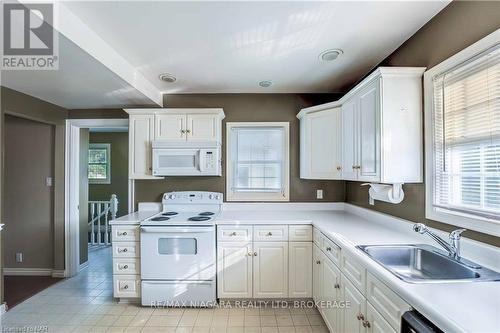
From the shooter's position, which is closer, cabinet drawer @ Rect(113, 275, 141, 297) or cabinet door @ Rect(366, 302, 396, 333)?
cabinet door @ Rect(366, 302, 396, 333)

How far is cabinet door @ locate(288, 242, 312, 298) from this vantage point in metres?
2.57

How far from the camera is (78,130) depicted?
3.53 m

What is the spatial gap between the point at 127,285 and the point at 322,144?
2.59m

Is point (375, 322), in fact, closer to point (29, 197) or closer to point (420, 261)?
point (420, 261)

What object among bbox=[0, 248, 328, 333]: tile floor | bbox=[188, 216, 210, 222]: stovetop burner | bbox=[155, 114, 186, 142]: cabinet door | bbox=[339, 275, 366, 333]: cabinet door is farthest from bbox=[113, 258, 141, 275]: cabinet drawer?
bbox=[339, 275, 366, 333]: cabinet door

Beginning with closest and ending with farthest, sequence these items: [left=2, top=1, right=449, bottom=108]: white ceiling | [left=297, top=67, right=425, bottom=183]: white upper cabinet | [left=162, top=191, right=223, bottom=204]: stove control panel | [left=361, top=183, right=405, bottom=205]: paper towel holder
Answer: [left=2, top=1, right=449, bottom=108]: white ceiling < [left=297, top=67, right=425, bottom=183]: white upper cabinet < [left=361, top=183, right=405, bottom=205]: paper towel holder < [left=162, top=191, right=223, bottom=204]: stove control panel

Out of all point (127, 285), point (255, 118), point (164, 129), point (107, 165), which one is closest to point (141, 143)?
point (164, 129)

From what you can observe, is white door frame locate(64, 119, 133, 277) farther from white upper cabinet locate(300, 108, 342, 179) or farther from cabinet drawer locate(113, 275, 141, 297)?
white upper cabinet locate(300, 108, 342, 179)

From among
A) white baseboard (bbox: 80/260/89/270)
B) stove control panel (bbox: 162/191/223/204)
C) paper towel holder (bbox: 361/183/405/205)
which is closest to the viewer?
paper towel holder (bbox: 361/183/405/205)

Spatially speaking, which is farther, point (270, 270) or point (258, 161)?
point (258, 161)

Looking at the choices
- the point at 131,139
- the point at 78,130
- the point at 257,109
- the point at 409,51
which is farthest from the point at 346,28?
the point at 78,130

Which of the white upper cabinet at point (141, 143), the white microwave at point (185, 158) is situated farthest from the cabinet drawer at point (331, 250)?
the white upper cabinet at point (141, 143)

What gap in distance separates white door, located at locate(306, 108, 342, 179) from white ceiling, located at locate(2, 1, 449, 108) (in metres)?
0.45

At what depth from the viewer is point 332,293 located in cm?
201
